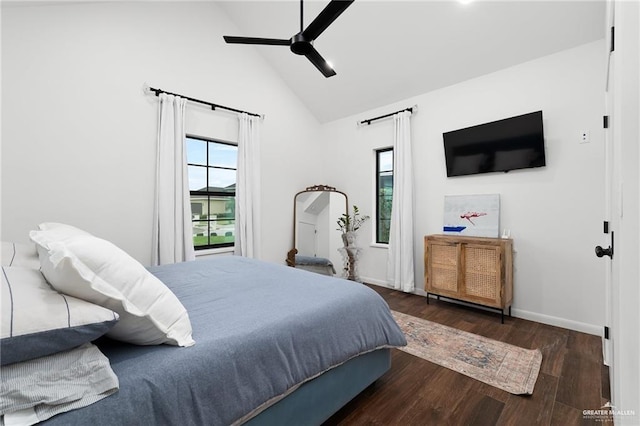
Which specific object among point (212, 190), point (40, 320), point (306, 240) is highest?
point (212, 190)

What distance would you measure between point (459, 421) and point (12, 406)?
1917 millimetres

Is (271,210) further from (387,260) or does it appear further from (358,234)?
(387,260)

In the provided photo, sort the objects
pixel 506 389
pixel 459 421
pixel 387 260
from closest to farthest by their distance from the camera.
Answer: pixel 459 421, pixel 506 389, pixel 387 260

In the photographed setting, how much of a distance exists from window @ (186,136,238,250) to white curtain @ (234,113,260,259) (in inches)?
8.4

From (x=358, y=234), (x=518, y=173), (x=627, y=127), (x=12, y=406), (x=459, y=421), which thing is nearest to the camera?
(x=12, y=406)

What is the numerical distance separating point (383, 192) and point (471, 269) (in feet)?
5.89

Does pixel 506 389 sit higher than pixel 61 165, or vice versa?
pixel 61 165

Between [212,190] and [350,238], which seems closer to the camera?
[212,190]

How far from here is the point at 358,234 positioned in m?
4.65

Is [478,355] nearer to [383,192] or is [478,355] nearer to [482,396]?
[482,396]

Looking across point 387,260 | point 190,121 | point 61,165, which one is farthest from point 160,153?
point 387,260

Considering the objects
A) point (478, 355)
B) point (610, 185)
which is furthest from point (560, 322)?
point (610, 185)

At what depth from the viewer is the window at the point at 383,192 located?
436cm

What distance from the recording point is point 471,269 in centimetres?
306
